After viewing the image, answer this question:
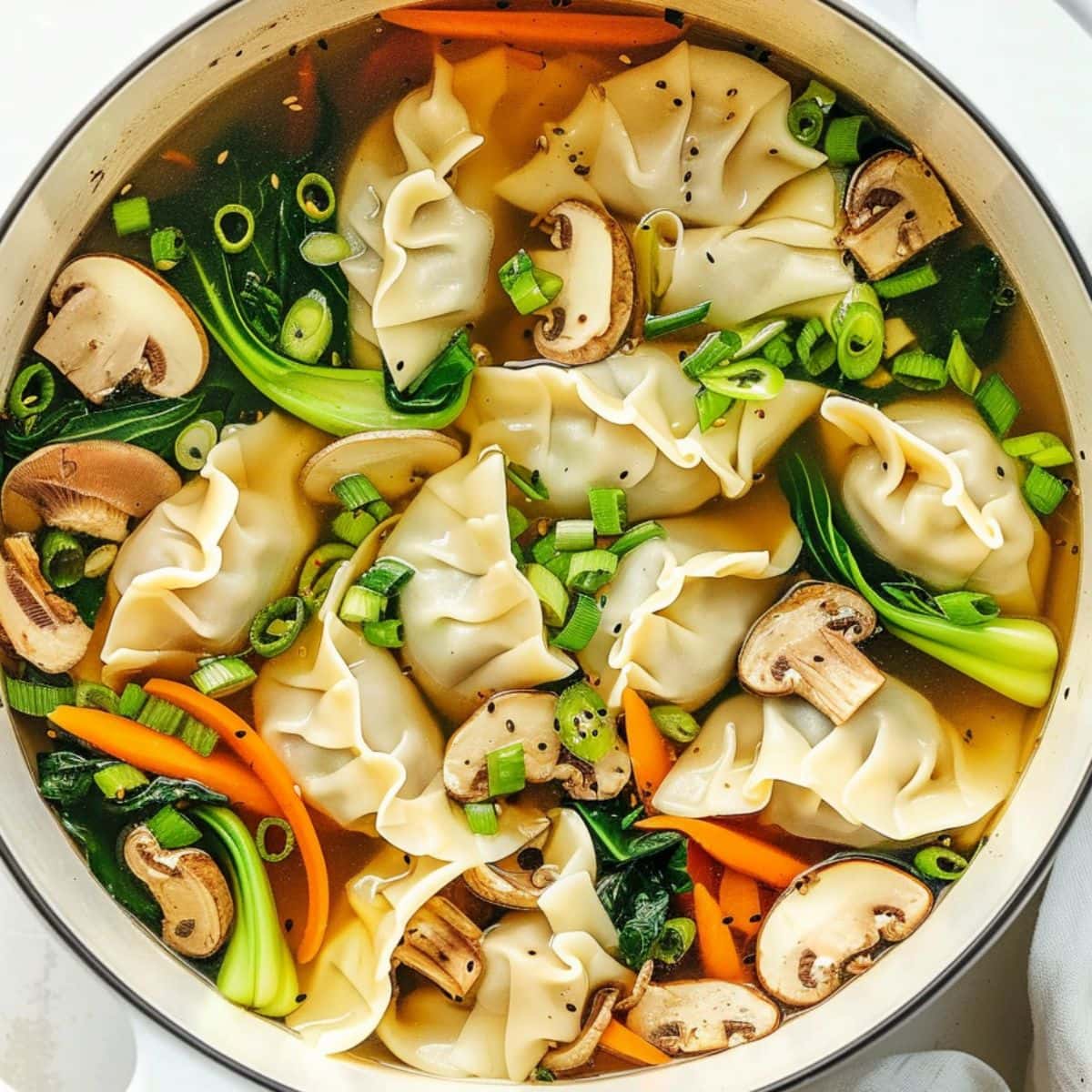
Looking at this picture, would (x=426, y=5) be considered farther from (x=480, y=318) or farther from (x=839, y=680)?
(x=839, y=680)

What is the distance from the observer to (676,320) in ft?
8.63

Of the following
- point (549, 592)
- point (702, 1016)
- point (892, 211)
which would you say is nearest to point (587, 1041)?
point (702, 1016)

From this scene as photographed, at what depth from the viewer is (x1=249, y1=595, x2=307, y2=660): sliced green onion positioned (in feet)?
8.68

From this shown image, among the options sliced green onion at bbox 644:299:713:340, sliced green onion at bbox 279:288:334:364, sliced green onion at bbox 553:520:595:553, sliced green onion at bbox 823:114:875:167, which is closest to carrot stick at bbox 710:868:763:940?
sliced green onion at bbox 553:520:595:553

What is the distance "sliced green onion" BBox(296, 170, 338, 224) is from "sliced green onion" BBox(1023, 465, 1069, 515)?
5.31 ft

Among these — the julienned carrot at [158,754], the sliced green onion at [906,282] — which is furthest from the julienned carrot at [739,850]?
the sliced green onion at [906,282]

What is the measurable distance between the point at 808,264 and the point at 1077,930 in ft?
5.16

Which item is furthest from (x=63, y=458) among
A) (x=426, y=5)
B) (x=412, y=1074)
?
(x=412, y=1074)

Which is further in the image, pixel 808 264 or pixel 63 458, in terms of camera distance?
pixel 808 264

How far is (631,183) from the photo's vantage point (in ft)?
8.58

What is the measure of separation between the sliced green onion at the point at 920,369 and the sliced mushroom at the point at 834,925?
1051mm

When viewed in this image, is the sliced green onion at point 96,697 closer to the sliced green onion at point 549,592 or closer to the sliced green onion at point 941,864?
the sliced green onion at point 549,592

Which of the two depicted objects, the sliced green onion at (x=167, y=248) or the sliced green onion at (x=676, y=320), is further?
the sliced green onion at (x=676, y=320)

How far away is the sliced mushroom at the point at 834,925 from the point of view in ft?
8.35
